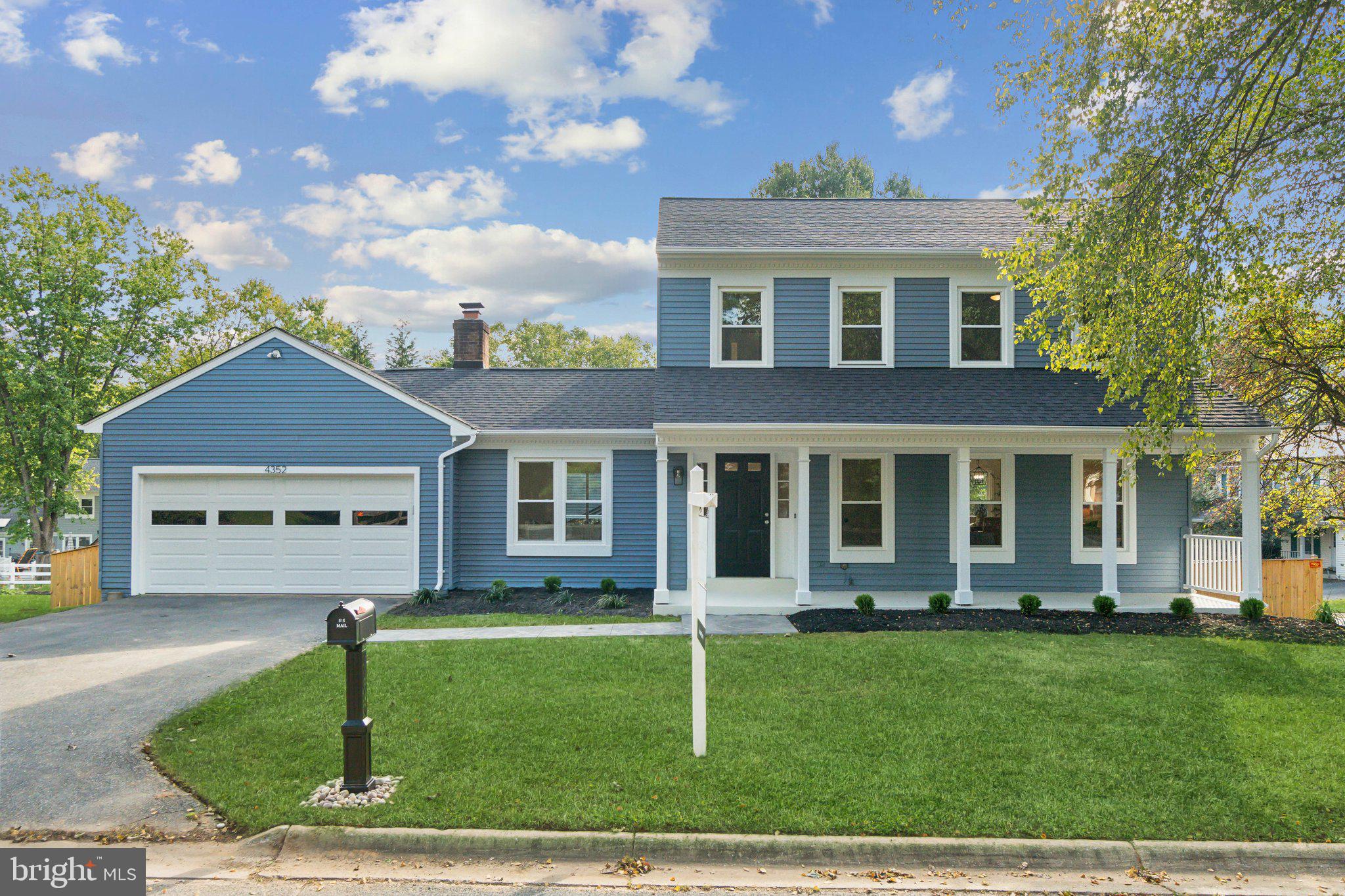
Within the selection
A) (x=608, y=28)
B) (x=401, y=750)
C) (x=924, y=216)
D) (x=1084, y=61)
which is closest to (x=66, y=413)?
(x=608, y=28)

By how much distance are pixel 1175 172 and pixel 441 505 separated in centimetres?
1143

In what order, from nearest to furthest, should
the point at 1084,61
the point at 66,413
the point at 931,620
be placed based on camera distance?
the point at 1084,61
the point at 931,620
the point at 66,413

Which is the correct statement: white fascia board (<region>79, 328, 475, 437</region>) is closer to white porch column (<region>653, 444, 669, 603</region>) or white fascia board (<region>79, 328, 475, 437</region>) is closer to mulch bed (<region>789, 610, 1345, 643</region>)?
white porch column (<region>653, 444, 669, 603</region>)

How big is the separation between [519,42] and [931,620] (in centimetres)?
1017

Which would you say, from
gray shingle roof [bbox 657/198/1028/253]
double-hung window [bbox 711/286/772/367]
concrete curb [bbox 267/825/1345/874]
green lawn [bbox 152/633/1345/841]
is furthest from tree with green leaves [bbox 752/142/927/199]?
concrete curb [bbox 267/825/1345/874]

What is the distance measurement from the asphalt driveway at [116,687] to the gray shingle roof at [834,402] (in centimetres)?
461

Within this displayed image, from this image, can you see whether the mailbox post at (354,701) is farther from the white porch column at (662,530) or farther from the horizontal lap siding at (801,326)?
the horizontal lap siding at (801,326)

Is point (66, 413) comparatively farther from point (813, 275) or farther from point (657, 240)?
point (813, 275)

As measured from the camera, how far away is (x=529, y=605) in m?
11.8

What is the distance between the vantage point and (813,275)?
1282 centimetres

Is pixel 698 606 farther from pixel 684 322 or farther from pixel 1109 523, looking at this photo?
pixel 1109 523

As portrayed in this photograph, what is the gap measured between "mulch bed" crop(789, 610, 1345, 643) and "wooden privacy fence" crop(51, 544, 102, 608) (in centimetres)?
Result: 1227

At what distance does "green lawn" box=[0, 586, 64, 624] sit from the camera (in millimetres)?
12383

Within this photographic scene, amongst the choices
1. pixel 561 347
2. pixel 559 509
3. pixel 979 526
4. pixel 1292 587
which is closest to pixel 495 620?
pixel 559 509
